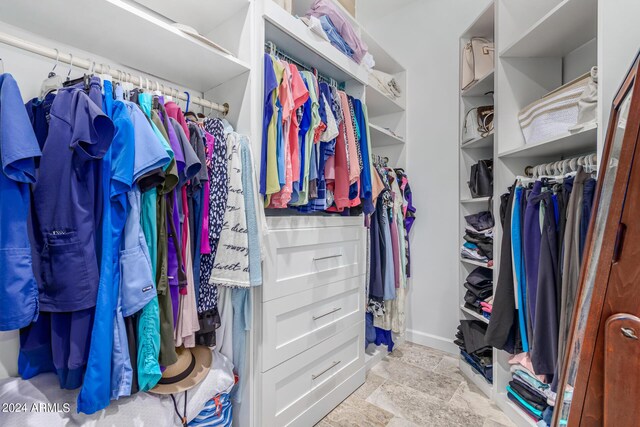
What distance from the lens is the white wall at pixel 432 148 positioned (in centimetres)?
239

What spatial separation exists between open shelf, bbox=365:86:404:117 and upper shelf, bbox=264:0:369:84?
11.5 inches

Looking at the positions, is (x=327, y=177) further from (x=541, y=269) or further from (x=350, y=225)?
(x=541, y=269)

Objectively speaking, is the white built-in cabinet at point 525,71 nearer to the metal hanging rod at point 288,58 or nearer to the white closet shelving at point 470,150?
the white closet shelving at point 470,150

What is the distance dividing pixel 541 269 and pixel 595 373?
81 cm

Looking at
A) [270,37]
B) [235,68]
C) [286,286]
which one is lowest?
[286,286]

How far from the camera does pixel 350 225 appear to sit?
5.82ft

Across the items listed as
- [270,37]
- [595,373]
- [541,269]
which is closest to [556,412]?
[595,373]

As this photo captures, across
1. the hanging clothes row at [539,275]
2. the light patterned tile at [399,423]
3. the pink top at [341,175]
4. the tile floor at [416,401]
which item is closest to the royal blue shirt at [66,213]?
the pink top at [341,175]

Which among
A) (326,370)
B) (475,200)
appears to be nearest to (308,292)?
(326,370)

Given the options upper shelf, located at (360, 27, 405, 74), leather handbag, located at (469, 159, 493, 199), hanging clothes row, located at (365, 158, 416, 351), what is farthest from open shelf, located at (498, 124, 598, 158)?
upper shelf, located at (360, 27, 405, 74)

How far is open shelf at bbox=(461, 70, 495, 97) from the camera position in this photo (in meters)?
1.98

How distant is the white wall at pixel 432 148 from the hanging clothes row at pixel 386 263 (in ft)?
1.05

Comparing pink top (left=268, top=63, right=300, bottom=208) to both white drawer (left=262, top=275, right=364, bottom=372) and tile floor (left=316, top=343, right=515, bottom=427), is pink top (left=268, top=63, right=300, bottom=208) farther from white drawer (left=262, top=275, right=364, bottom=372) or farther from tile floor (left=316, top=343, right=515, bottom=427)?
tile floor (left=316, top=343, right=515, bottom=427)

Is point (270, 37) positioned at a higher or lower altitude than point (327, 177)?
higher
